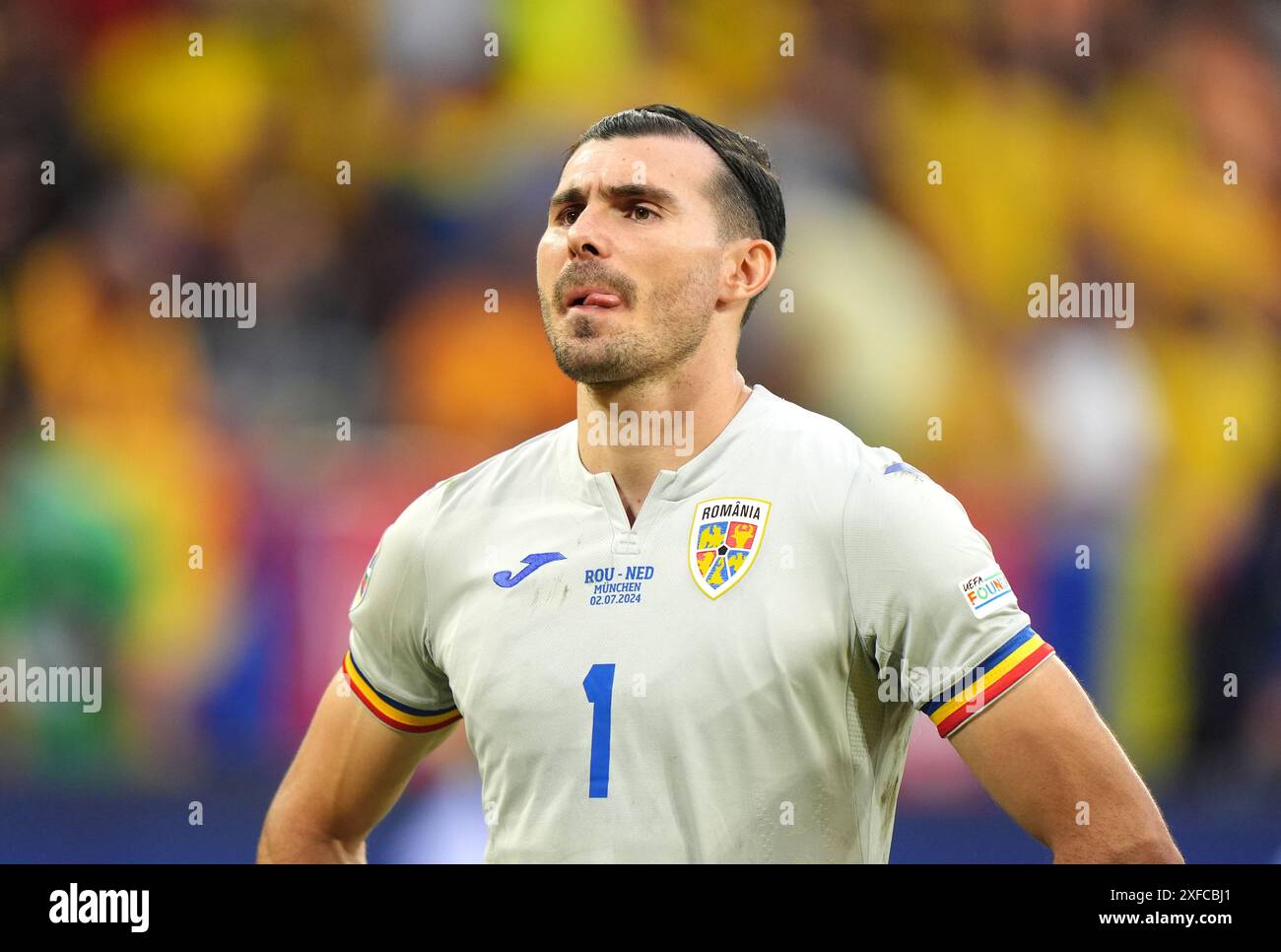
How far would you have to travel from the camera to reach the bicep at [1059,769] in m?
2.31

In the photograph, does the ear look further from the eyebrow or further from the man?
the eyebrow

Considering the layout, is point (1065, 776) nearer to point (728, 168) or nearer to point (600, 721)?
point (600, 721)

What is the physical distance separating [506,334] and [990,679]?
3.73 metres

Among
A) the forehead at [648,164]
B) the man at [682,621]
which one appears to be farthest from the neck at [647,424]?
the forehead at [648,164]

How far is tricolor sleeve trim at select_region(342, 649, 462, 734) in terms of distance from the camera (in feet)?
9.34

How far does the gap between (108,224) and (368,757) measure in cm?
371

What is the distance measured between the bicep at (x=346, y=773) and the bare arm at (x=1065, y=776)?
1091 mm

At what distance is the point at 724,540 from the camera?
103 inches

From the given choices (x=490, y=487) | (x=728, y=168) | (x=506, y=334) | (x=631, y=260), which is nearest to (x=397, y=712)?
(x=490, y=487)

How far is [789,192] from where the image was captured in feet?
19.1

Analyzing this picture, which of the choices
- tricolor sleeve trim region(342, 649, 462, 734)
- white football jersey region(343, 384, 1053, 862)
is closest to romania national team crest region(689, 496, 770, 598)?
white football jersey region(343, 384, 1053, 862)

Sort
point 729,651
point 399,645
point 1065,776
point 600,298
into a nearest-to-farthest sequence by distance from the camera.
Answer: point 1065,776
point 729,651
point 600,298
point 399,645

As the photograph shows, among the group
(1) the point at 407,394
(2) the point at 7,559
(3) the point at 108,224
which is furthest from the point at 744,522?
(3) the point at 108,224

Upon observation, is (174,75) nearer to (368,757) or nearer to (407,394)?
(407,394)
